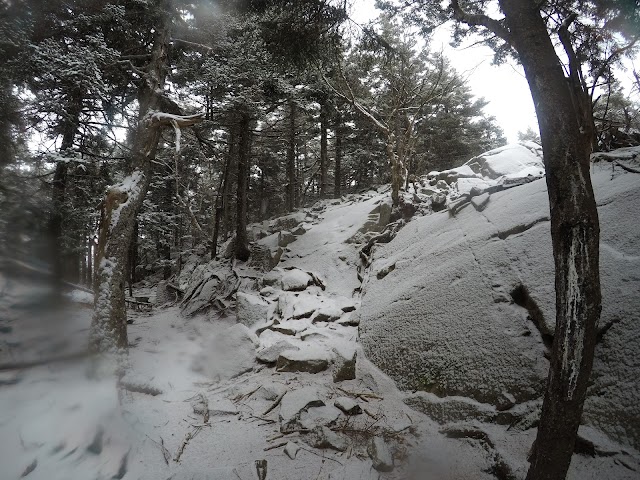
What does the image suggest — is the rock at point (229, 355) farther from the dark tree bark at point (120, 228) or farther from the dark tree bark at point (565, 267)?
the dark tree bark at point (565, 267)

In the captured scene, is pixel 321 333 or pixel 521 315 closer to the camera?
pixel 521 315

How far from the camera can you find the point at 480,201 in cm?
692

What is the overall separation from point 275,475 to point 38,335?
3314 millimetres

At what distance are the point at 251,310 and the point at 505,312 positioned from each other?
5861 millimetres

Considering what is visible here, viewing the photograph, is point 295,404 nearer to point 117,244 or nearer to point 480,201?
point 117,244

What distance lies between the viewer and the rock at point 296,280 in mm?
8789

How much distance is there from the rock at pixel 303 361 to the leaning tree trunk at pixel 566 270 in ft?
11.4

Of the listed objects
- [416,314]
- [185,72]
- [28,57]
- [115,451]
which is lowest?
[115,451]

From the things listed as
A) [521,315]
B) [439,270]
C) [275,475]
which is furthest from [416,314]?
[275,475]

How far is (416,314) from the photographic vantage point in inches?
193

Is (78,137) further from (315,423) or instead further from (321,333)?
(315,423)

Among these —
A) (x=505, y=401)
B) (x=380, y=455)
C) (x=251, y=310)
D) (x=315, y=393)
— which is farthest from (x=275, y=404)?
(x=251, y=310)

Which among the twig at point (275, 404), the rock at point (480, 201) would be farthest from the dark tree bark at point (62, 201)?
the rock at point (480, 201)

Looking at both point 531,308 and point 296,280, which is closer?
point 531,308
